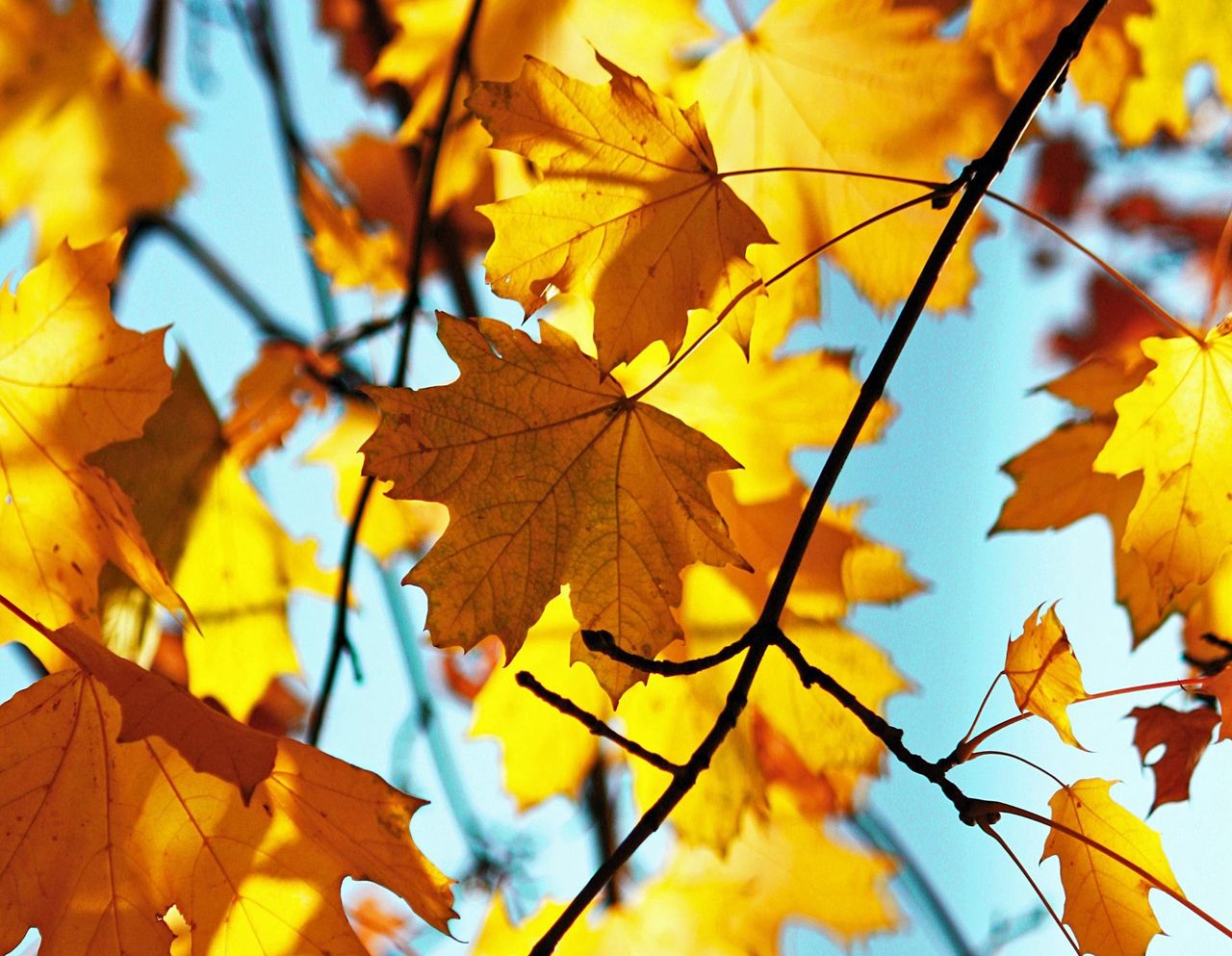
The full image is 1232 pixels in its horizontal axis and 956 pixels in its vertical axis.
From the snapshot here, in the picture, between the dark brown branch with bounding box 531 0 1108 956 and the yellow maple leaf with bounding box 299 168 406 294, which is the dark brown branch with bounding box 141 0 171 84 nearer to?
the yellow maple leaf with bounding box 299 168 406 294

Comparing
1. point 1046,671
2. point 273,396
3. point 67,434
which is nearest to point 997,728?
point 1046,671

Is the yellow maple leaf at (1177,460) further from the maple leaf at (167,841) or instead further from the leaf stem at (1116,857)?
the maple leaf at (167,841)

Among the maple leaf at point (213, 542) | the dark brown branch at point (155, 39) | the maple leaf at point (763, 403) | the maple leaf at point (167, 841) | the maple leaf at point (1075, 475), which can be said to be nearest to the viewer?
the maple leaf at point (167, 841)

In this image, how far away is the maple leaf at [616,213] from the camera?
73 centimetres

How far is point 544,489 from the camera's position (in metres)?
0.72

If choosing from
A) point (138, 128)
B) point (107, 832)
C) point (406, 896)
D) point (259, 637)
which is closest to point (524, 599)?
point (406, 896)

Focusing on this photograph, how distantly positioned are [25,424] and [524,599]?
43 cm

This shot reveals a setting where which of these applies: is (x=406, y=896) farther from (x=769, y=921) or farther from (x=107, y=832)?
(x=769, y=921)

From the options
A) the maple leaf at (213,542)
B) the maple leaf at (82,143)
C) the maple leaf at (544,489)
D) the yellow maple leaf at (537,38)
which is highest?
the maple leaf at (82,143)

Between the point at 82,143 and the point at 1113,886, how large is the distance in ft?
6.51

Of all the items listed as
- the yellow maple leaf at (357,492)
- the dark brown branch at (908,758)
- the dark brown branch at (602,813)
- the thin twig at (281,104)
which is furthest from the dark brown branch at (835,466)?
the thin twig at (281,104)

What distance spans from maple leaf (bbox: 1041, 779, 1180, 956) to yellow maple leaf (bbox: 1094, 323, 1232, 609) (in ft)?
0.53

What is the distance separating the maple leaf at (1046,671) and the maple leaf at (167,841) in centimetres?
41

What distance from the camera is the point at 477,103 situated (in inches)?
28.2
